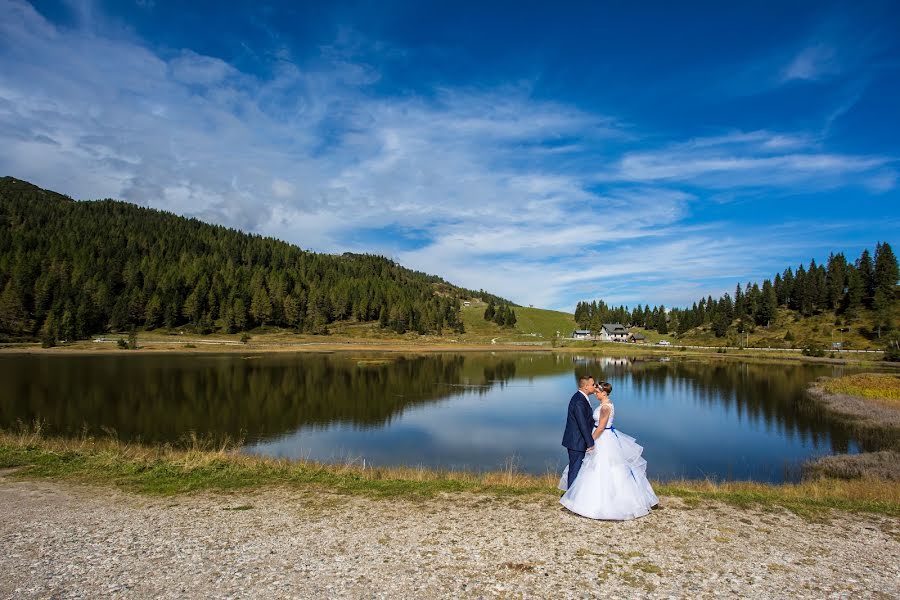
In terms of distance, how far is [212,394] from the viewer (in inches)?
1742

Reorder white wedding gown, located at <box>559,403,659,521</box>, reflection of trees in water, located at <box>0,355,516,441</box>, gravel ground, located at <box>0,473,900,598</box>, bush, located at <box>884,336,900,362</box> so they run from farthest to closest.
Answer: bush, located at <box>884,336,900,362</box> < reflection of trees in water, located at <box>0,355,516,441</box> < white wedding gown, located at <box>559,403,659,521</box> < gravel ground, located at <box>0,473,900,598</box>

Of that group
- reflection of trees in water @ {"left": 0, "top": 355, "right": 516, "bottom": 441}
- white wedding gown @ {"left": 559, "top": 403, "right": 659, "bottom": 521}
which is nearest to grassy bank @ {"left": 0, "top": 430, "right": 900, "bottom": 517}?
white wedding gown @ {"left": 559, "top": 403, "right": 659, "bottom": 521}

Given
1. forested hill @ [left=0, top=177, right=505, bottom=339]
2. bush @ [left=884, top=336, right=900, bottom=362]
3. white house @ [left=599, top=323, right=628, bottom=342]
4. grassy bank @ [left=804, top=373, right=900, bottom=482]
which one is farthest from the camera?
white house @ [left=599, top=323, right=628, bottom=342]

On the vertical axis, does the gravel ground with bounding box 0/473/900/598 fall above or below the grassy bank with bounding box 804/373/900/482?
above

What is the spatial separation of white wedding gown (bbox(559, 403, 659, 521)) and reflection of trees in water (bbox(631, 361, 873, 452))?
24.5 metres

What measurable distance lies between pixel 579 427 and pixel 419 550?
4302 mm

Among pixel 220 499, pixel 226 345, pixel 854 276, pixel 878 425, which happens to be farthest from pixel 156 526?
pixel 854 276

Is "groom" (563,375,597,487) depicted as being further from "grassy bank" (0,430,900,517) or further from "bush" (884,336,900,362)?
"bush" (884,336,900,362)

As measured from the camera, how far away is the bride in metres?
10.7

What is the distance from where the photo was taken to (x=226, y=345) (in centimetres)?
11231

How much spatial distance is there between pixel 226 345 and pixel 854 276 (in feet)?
518

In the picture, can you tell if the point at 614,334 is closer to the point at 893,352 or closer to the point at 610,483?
the point at 893,352

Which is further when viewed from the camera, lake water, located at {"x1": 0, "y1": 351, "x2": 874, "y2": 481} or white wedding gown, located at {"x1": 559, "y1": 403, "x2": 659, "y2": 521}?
lake water, located at {"x1": 0, "y1": 351, "x2": 874, "y2": 481}

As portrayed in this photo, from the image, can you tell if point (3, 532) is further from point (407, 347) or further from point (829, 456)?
point (407, 347)
